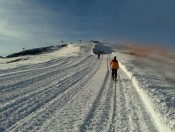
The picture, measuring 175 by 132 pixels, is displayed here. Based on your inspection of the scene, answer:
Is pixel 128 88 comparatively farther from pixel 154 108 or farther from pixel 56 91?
pixel 154 108

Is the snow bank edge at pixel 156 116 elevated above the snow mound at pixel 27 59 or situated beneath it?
elevated above

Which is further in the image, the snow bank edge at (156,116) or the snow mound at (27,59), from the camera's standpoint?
the snow mound at (27,59)

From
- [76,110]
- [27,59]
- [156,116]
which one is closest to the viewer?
[156,116]

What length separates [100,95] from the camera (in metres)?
15.4

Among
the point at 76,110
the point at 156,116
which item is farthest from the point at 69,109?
the point at 156,116

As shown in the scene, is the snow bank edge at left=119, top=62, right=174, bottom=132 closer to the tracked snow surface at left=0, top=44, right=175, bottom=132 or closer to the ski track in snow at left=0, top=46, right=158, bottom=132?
the tracked snow surface at left=0, top=44, right=175, bottom=132

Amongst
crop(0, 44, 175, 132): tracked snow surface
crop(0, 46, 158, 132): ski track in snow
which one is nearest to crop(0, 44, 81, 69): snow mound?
crop(0, 46, 158, 132): ski track in snow

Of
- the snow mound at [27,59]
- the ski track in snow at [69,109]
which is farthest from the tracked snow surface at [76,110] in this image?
the snow mound at [27,59]

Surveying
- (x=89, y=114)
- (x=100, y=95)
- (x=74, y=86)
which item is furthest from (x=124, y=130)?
(x=74, y=86)

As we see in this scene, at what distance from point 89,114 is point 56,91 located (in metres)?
4.82

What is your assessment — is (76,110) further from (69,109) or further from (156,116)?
(156,116)

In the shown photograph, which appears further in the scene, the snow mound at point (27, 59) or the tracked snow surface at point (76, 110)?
the snow mound at point (27, 59)

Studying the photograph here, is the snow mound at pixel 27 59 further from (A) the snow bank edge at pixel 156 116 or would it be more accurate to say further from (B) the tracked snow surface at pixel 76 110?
(A) the snow bank edge at pixel 156 116

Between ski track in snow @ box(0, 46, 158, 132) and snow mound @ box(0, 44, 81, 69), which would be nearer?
ski track in snow @ box(0, 46, 158, 132)
